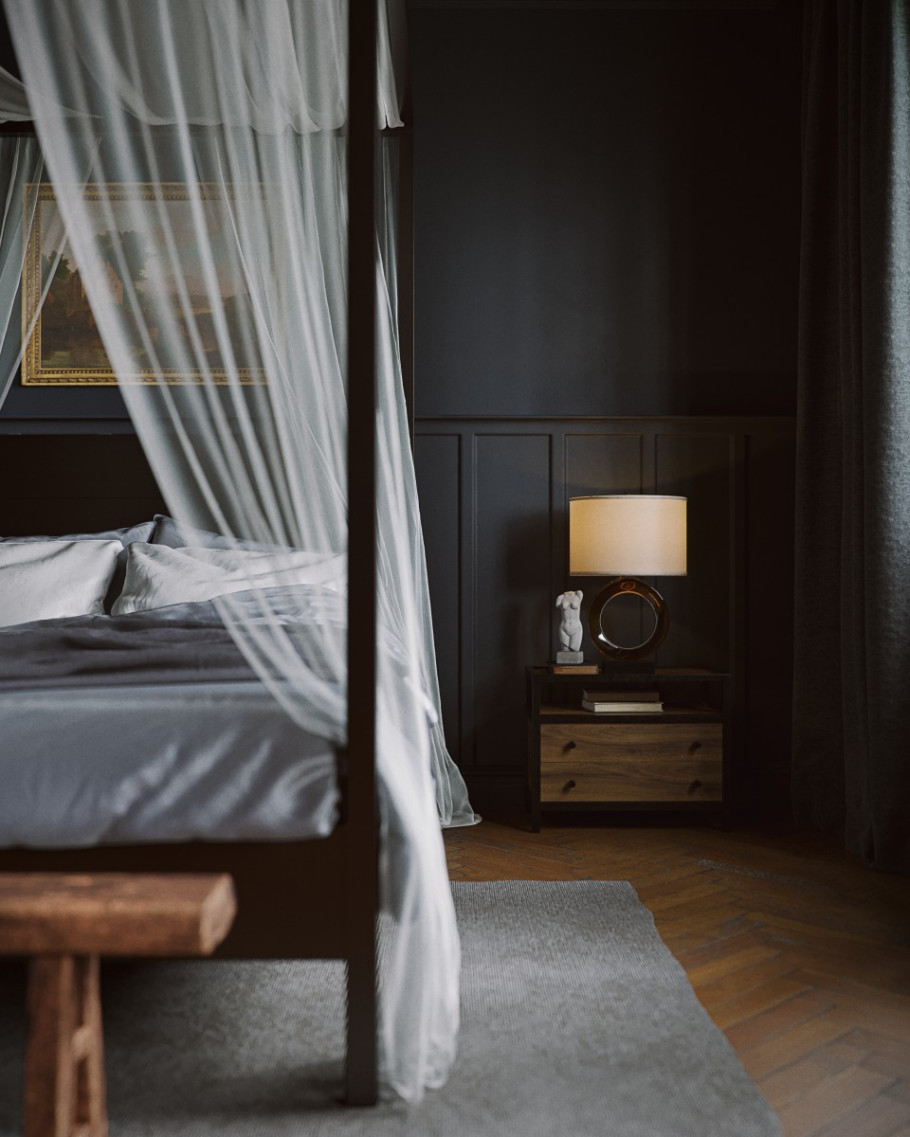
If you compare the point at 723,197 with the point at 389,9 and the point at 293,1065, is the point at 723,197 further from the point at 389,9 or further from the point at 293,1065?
the point at 293,1065

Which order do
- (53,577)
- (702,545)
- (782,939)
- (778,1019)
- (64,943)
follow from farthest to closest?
(702,545) < (53,577) < (782,939) < (778,1019) < (64,943)

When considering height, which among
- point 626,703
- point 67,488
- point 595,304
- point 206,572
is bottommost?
point 626,703

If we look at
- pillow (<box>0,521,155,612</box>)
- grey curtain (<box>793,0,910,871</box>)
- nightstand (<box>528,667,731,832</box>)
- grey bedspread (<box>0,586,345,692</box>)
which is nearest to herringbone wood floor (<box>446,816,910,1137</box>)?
nightstand (<box>528,667,731,832</box>)

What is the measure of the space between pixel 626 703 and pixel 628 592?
1.36ft

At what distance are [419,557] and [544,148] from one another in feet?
6.26

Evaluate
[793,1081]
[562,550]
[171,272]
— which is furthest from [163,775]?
[562,550]

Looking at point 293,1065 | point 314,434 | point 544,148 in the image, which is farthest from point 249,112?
point 544,148

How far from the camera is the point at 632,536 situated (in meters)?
3.19

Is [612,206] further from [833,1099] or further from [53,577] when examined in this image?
[833,1099]

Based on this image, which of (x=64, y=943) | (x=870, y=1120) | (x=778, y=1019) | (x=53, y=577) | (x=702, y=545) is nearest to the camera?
(x=64, y=943)

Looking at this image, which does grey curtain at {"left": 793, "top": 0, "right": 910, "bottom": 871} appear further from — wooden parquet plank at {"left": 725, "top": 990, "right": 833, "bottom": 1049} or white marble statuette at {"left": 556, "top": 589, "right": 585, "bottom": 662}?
wooden parquet plank at {"left": 725, "top": 990, "right": 833, "bottom": 1049}

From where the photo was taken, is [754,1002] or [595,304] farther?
[595,304]

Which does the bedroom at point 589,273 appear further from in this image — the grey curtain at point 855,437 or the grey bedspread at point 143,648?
the grey bedspread at point 143,648

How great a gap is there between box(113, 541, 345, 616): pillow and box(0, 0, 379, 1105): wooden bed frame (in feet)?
0.70
